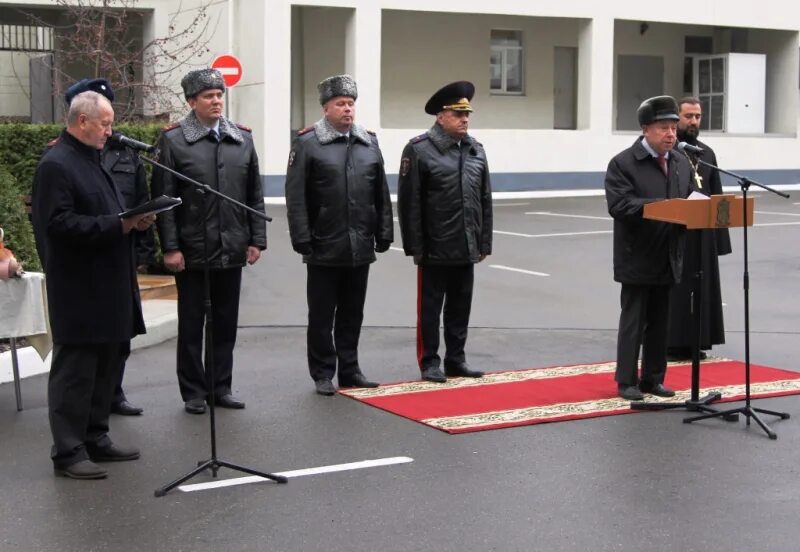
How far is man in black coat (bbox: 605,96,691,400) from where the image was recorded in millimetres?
8336

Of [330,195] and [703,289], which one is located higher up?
[330,195]

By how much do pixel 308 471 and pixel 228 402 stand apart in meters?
1.69

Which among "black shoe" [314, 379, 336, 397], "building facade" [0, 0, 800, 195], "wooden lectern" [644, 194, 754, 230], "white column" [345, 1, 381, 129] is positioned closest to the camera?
"wooden lectern" [644, 194, 754, 230]

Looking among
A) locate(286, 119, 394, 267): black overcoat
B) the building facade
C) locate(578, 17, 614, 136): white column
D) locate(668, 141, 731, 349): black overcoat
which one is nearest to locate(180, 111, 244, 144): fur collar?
locate(286, 119, 394, 267): black overcoat

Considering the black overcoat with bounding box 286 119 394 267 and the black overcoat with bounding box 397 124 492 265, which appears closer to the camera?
the black overcoat with bounding box 286 119 394 267

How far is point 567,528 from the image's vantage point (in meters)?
5.63

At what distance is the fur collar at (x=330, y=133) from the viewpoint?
28.0 ft

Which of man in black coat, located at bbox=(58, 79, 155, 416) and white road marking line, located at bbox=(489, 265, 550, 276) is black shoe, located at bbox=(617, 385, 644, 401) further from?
white road marking line, located at bbox=(489, 265, 550, 276)

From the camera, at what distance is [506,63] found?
31406 millimetres

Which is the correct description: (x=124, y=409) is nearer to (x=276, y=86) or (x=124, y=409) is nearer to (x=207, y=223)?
(x=207, y=223)

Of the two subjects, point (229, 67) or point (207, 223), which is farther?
point (229, 67)

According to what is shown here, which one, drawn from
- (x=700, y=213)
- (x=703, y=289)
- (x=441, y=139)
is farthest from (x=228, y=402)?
(x=703, y=289)

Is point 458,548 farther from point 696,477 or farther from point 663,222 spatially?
point 663,222

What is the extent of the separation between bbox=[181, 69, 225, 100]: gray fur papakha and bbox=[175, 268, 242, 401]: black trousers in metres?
1.13
